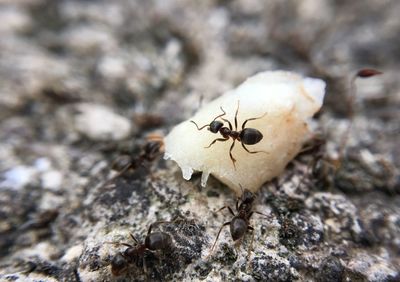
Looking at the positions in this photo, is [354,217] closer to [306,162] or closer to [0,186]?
[306,162]

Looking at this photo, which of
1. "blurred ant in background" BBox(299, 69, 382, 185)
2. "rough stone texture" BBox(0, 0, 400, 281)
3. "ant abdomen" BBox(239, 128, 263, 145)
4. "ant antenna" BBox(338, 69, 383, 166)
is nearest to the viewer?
"rough stone texture" BBox(0, 0, 400, 281)

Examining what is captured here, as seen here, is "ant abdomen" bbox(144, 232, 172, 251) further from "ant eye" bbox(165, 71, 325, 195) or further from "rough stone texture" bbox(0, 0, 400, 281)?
"ant eye" bbox(165, 71, 325, 195)

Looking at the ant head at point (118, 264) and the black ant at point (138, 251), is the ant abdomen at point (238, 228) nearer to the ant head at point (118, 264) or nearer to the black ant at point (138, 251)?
the black ant at point (138, 251)

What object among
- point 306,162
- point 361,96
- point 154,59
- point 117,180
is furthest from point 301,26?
point 117,180

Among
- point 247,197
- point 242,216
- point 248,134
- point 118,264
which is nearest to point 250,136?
point 248,134

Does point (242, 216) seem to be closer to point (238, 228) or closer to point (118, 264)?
point (238, 228)

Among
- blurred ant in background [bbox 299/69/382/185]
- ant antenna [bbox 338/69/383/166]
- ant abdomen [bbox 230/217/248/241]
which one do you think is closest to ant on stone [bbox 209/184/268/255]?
ant abdomen [bbox 230/217/248/241]

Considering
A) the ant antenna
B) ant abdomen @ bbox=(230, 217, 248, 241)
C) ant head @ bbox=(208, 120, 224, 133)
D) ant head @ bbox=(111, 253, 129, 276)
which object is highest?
ant head @ bbox=(208, 120, 224, 133)
